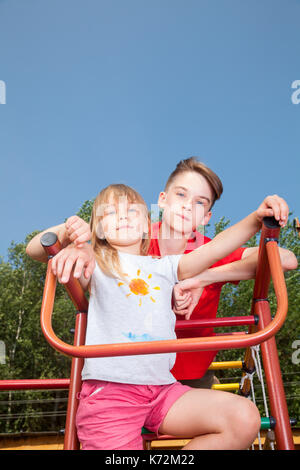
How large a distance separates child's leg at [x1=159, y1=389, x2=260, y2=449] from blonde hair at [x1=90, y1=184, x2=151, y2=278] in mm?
344

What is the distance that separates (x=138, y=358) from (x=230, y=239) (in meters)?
0.34

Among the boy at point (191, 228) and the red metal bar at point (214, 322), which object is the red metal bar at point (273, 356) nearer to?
the red metal bar at point (214, 322)

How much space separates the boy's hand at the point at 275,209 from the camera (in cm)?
87

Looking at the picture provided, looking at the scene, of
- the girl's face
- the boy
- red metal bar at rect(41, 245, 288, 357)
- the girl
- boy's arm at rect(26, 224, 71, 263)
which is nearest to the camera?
red metal bar at rect(41, 245, 288, 357)

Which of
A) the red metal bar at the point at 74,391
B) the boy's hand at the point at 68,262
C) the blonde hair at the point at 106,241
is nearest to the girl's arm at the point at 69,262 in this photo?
the boy's hand at the point at 68,262

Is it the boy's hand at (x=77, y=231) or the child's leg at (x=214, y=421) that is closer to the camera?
the child's leg at (x=214, y=421)

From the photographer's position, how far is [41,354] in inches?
308

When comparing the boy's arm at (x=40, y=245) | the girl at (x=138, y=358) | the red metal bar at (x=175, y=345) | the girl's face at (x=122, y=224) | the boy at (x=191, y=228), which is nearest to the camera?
the red metal bar at (x=175, y=345)

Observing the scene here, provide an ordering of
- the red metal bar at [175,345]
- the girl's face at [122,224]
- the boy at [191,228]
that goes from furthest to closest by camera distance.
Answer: the boy at [191,228] → the girl's face at [122,224] → the red metal bar at [175,345]

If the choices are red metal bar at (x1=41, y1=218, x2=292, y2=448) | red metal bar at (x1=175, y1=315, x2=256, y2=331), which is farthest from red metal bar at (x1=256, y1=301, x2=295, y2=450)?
red metal bar at (x1=41, y1=218, x2=292, y2=448)

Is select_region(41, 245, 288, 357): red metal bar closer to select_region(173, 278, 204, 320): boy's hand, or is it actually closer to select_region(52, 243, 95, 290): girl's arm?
select_region(52, 243, 95, 290): girl's arm

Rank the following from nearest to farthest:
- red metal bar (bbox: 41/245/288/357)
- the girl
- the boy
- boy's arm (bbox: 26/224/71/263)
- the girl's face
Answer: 1. red metal bar (bbox: 41/245/288/357)
2. the girl
3. boy's arm (bbox: 26/224/71/263)
4. the girl's face
5. the boy

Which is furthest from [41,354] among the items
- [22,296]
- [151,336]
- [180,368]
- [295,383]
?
[151,336]

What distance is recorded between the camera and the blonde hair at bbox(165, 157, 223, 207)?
4.68 feet
